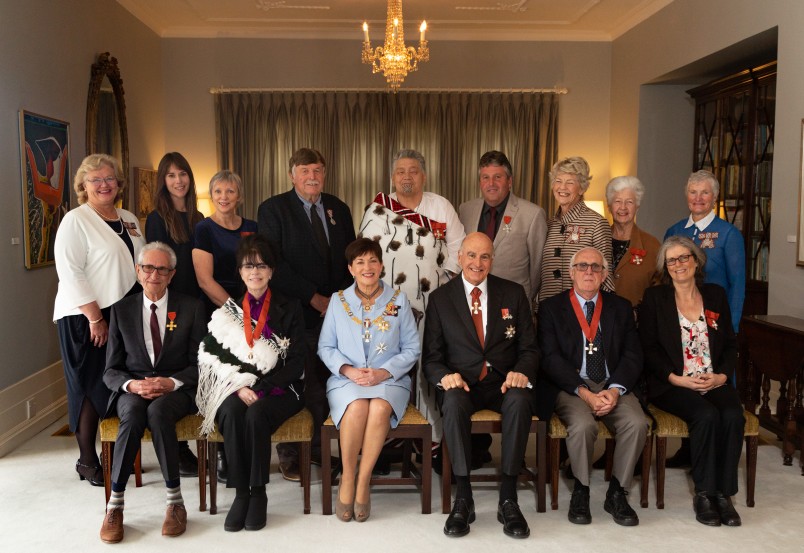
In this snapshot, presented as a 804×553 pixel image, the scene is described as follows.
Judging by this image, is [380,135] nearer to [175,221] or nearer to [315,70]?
[315,70]

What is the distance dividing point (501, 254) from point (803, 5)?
2.54m

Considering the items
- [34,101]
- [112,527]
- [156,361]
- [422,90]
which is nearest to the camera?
[112,527]

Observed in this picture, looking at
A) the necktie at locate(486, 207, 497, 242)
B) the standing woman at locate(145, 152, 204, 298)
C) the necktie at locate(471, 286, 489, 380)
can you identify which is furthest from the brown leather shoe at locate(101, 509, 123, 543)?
the necktie at locate(486, 207, 497, 242)

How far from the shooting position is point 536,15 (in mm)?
7047

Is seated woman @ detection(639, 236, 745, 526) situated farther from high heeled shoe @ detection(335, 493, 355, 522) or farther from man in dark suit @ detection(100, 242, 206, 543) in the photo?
man in dark suit @ detection(100, 242, 206, 543)

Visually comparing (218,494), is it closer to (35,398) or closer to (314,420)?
(314,420)

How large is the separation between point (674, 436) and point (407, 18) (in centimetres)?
527

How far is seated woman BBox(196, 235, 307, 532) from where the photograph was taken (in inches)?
120

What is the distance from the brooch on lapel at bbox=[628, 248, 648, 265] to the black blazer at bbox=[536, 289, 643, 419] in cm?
44

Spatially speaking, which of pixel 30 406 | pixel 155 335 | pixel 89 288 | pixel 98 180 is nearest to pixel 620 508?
pixel 155 335

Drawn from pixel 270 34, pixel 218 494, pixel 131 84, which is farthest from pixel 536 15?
pixel 218 494

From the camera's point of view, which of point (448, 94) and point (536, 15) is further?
point (448, 94)

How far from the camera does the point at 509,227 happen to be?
3.80m

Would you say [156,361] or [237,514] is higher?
[156,361]
